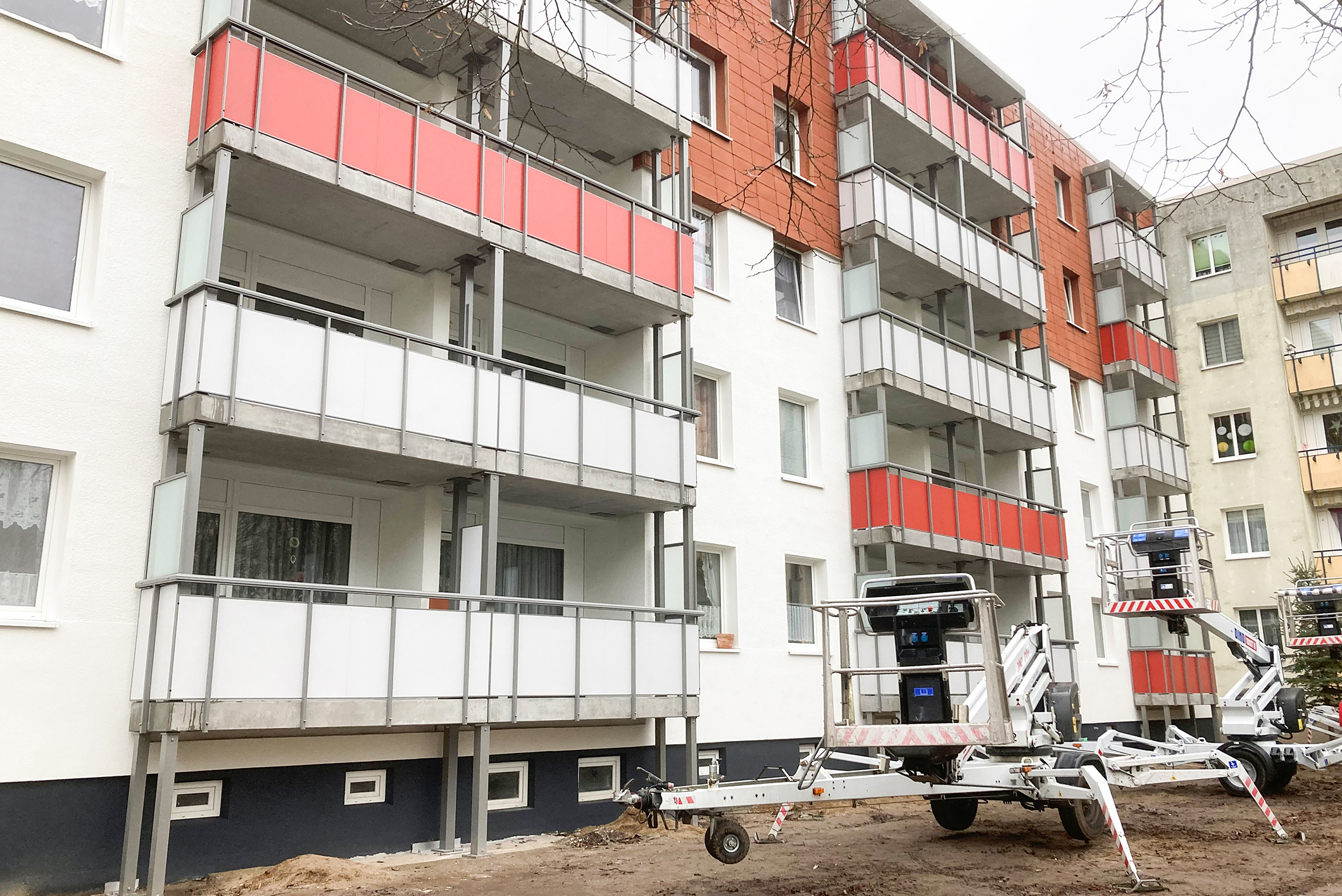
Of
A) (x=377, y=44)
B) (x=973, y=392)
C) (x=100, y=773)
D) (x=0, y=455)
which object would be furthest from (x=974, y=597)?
(x=973, y=392)

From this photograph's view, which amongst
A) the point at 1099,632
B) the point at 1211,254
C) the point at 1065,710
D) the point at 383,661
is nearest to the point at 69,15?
the point at 383,661

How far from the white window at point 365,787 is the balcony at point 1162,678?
21.2m

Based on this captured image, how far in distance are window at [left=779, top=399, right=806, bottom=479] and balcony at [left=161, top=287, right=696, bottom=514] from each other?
435cm

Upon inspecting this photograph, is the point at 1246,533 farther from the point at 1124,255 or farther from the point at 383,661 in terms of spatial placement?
the point at 383,661

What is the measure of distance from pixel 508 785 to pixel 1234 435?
102 ft

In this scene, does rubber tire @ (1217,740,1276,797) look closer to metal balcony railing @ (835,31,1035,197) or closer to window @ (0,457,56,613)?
metal balcony railing @ (835,31,1035,197)

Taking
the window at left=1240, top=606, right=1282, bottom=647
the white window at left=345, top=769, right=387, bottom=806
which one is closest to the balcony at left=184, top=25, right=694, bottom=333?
the white window at left=345, top=769, right=387, bottom=806

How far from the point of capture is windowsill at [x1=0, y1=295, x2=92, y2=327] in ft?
34.8

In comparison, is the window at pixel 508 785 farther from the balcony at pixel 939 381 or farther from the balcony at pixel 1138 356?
the balcony at pixel 1138 356

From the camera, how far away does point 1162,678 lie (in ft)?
90.9

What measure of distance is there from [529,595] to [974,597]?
802 cm

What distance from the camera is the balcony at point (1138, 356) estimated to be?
1195 inches

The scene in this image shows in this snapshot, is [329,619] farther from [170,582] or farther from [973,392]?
[973,392]

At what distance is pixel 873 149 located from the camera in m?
22.1
